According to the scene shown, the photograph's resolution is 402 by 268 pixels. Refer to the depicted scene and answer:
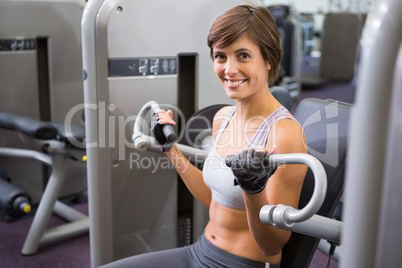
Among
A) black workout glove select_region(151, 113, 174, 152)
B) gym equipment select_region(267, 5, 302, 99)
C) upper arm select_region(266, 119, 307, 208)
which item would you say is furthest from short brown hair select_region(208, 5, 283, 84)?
gym equipment select_region(267, 5, 302, 99)

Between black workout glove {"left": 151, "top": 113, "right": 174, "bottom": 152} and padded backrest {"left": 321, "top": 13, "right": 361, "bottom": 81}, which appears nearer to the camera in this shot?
black workout glove {"left": 151, "top": 113, "right": 174, "bottom": 152}

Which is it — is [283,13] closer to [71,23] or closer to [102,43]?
[71,23]

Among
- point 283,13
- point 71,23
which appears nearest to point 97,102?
point 71,23

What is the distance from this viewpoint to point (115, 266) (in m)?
1.32

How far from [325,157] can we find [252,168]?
45 cm

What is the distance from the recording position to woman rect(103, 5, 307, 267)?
44.8 inches

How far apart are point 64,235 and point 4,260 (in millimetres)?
345

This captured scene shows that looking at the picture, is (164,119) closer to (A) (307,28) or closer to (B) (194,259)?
(B) (194,259)

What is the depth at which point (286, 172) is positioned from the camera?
112cm

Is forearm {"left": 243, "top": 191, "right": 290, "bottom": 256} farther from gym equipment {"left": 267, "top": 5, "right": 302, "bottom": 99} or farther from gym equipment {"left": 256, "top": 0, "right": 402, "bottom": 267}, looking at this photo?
gym equipment {"left": 267, "top": 5, "right": 302, "bottom": 99}

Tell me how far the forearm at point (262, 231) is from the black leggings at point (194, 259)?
0.30 feet

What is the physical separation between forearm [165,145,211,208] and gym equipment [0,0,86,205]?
1543 millimetres

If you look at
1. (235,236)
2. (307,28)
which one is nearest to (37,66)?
(235,236)

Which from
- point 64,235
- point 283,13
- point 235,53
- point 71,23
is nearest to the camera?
point 235,53
